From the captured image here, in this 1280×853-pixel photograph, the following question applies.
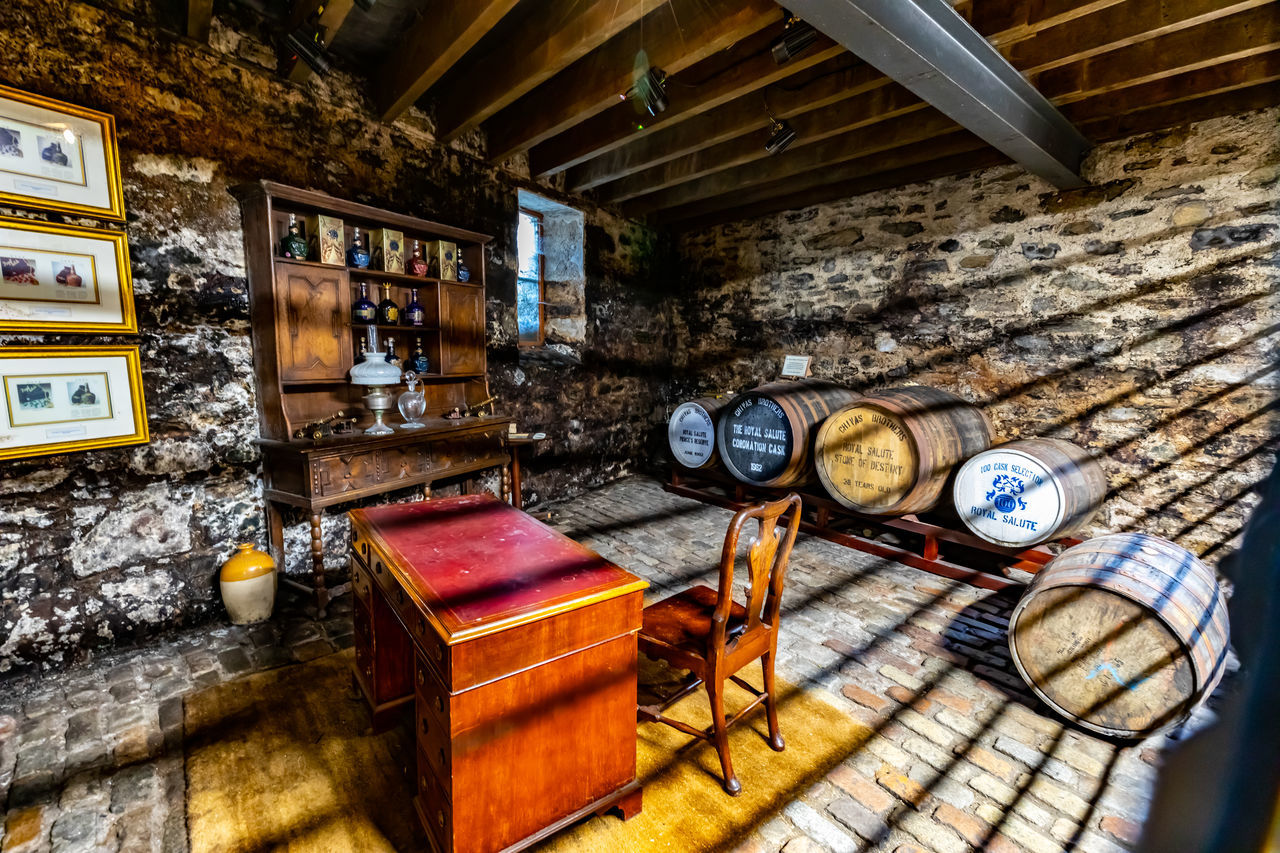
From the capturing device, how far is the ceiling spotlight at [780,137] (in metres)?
3.02

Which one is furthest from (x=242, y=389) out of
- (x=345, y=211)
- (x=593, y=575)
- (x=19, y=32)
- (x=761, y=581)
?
(x=761, y=581)

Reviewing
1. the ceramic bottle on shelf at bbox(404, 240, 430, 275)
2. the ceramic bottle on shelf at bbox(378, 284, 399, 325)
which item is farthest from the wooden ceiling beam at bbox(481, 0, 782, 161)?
the ceramic bottle on shelf at bbox(378, 284, 399, 325)

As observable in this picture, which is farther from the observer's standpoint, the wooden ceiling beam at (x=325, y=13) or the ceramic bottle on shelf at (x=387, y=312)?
the ceramic bottle on shelf at (x=387, y=312)

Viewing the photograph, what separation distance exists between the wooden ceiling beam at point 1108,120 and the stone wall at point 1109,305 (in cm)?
10

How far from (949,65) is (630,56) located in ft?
4.63

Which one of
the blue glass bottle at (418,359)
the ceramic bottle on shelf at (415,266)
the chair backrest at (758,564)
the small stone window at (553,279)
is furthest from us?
the small stone window at (553,279)

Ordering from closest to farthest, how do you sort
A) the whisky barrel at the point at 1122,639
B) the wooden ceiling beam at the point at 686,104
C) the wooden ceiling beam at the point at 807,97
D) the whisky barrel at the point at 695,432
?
the whisky barrel at the point at 1122,639
the wooden ceiling beam at the point at 807,97
the wooden ceiling beam at the point at 686,104
the whisky barrel at the point at 695,432

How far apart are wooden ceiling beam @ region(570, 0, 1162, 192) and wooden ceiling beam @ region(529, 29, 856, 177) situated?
0.32ft

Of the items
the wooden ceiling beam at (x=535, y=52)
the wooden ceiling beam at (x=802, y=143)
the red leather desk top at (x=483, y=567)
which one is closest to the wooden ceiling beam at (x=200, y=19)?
the wooden ceiling beam at (x=535, y=52)

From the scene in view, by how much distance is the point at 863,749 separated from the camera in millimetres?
1972

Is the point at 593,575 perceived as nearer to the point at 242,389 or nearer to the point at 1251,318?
the point at 242,389

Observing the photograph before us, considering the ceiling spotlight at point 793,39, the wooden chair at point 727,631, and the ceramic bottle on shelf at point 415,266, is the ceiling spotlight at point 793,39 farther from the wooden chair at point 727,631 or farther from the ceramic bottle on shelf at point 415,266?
the ceramic bottle on shelf at point 415,266

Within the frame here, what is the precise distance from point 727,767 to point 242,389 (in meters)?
2.93

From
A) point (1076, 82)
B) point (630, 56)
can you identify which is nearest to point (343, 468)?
point (630, 56)
